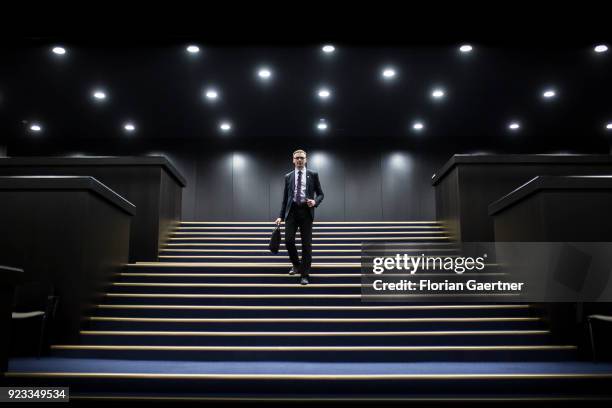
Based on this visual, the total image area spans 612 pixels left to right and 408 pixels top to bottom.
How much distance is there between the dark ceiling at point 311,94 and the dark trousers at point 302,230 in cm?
331

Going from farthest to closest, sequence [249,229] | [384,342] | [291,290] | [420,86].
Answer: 1. [420,86]
2. [249,229]
3. [291,290]
4. [384,342]

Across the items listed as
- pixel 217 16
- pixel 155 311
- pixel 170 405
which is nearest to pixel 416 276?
pixel 155 311

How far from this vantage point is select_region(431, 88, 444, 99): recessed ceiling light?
36.1 ft

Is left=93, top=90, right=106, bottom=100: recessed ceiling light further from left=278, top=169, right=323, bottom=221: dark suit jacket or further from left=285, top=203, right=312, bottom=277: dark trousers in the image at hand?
left=285, top=203, right=312, bottom=277: dark trousers

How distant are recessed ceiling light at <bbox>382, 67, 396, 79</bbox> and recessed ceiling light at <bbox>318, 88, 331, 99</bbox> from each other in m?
1.26

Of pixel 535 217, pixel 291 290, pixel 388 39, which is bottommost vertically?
pixel 291 290

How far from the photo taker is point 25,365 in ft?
15.9

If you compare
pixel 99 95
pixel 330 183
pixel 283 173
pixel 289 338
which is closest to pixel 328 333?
pixel 289 338

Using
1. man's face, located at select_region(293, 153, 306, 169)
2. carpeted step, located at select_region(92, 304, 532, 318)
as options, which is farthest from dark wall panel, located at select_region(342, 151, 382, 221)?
carpeted step, located at select_region(92, 304, 532, 318)

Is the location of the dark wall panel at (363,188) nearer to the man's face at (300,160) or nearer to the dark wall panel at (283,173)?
the dark wall panel at (283,173)

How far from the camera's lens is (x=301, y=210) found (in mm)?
6602

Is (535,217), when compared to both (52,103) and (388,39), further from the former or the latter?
(52,103)

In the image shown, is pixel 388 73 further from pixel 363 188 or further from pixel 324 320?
pixel 324 320

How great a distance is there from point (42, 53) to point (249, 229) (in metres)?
4.45
